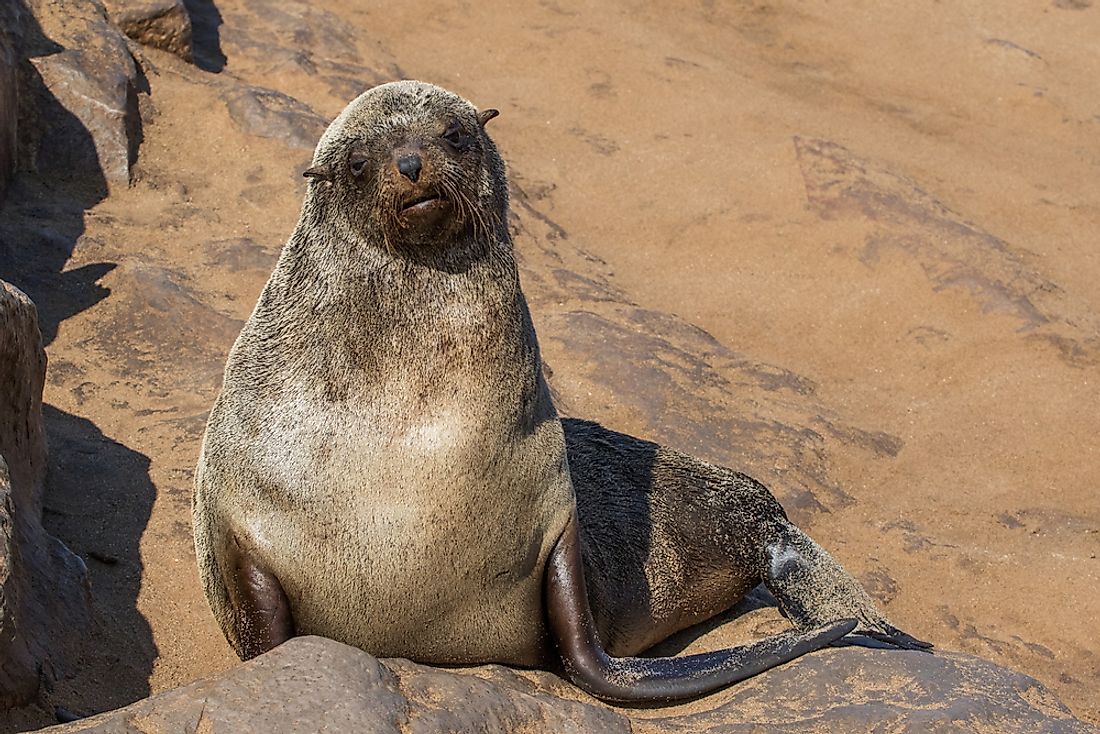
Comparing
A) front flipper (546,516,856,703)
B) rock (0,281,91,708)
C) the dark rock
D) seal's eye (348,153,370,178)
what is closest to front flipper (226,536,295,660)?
rock (0,281,91,708)

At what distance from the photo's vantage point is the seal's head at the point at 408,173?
13.7ft

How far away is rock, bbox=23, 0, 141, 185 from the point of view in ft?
28.3

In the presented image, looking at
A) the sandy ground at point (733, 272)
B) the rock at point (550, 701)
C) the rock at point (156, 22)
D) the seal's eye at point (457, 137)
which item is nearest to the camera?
the rock at point (550, 701)

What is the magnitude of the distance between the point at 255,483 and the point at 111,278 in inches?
141

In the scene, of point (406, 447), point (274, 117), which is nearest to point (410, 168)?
point (406, 447)

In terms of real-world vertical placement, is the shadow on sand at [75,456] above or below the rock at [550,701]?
below

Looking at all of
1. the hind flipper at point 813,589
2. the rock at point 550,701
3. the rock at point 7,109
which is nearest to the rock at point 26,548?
the rock at point 550,701

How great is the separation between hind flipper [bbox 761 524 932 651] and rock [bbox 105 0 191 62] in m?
6.46

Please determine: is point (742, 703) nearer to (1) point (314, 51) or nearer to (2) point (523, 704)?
(2) point (523, 704)

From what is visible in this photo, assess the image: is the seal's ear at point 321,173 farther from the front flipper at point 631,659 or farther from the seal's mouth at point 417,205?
the front flipper at point 631,659

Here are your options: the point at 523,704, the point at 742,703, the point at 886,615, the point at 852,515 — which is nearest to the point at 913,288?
the point at 852,515

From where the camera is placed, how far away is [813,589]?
5.70 metres

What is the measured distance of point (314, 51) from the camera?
1165cm

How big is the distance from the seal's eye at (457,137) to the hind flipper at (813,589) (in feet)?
7.55
